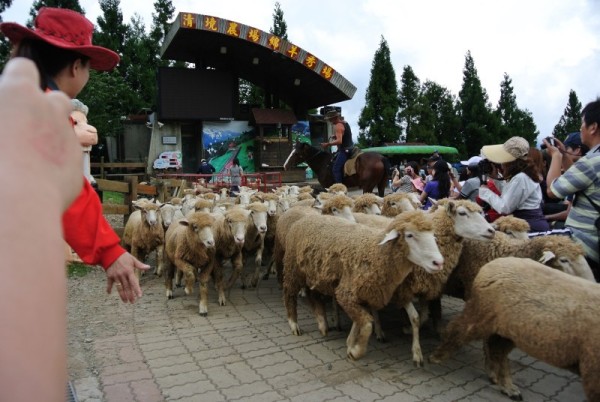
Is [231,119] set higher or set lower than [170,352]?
higher

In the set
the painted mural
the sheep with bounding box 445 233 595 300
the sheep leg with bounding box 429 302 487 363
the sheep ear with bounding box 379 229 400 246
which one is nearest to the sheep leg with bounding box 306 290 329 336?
the sheep leg with bounding box 429 302 487 363

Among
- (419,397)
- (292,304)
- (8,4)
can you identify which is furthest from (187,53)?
(419,397)

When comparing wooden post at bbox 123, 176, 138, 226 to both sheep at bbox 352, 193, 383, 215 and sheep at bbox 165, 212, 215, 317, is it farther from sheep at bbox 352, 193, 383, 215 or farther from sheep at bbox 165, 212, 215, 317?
sheep at bbox 352, 193, 383, 215

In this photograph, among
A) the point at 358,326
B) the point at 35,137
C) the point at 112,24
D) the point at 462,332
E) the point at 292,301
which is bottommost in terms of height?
the point at 292,301

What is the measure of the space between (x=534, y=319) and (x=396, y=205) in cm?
368

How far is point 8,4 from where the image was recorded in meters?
21.7

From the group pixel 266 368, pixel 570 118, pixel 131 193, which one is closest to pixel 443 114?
pixel 570 118

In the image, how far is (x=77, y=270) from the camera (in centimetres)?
802

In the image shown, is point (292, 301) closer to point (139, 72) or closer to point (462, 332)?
point (462, 332)

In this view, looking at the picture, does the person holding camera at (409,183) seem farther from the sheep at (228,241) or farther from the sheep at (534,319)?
the sheep at (534,319)

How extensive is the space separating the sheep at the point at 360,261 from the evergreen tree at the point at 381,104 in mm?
33194

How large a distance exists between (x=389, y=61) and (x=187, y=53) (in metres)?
20.8

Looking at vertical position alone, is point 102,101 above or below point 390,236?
above

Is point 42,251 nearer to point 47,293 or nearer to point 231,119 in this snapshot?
point 47,293
